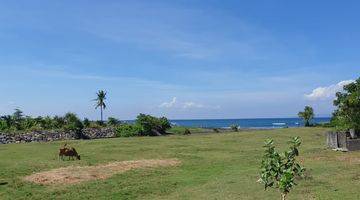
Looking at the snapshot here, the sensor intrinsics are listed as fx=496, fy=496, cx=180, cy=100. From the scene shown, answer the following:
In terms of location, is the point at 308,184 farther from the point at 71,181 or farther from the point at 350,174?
the point at 71,181

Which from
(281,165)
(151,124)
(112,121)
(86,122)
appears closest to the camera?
(281,165)

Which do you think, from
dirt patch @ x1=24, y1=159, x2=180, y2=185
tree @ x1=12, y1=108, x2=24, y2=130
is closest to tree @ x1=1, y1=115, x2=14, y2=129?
tree @ x1=12, y1=108, x2=24, y2=130

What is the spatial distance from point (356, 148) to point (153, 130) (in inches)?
1919

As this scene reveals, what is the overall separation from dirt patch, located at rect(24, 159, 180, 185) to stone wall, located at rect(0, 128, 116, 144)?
1532 inches

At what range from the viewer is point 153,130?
8988cm

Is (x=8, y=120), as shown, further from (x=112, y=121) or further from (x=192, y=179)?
(x=192, y=179)

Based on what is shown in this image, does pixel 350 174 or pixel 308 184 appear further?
pixel 350 174

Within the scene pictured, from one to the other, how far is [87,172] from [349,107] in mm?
27812

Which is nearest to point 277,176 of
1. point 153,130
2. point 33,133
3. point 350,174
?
point 350,174

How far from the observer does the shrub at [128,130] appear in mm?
85625

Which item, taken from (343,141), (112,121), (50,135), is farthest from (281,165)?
(112,121)

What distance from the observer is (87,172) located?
1336 inches

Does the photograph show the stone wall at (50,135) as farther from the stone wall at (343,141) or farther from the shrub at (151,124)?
the stone wall at (343,141)

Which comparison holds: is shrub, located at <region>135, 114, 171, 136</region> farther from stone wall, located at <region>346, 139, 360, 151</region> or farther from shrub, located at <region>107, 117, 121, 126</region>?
stone wall, located at <region>346, 139, 360, 151</region>
